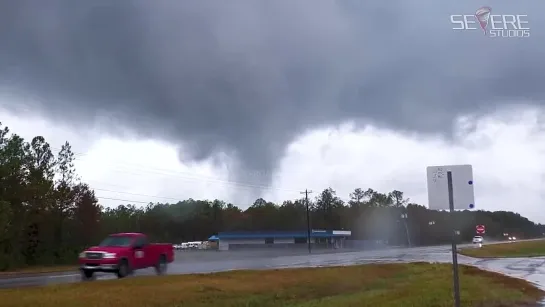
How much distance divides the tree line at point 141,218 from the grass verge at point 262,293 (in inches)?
88.2

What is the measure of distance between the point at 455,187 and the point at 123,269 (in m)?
17.9

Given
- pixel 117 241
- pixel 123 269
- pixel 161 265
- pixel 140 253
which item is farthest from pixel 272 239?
pixel 123 269

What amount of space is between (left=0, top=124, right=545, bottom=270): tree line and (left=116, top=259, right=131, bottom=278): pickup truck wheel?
1293 cm

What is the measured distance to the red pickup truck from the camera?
81.1ft

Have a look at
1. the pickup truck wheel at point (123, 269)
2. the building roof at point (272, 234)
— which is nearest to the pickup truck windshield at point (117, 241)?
the pickup truck wheel at point (123, 269)

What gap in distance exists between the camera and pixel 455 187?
10625 millimetres

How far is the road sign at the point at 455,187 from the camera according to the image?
10562mm

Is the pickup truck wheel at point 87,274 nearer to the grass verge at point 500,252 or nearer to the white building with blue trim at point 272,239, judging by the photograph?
the grass verge at point 500,252

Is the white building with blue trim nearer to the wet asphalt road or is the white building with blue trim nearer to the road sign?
the wet asphalt road

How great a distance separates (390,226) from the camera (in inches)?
5920

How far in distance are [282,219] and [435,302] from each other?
12189 centimetres

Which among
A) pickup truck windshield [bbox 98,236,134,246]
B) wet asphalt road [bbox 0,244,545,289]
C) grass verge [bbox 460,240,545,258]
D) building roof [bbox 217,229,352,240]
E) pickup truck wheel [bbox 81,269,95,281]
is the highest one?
pickup truck windshield [bbox 98,236,134,246]

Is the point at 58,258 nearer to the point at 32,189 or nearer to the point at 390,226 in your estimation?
the point at 32,189

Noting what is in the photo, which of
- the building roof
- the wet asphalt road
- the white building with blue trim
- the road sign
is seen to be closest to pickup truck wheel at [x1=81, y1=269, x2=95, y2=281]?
the wet asphalt road
